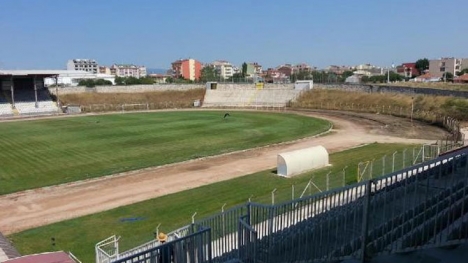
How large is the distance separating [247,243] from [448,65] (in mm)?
208776

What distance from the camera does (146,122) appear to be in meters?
61.4

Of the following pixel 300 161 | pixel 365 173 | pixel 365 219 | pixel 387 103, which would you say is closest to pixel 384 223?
pixel 365 219

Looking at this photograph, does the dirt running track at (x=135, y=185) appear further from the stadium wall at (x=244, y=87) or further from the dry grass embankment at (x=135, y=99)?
the dry grass embankment at (x=135, y=99)

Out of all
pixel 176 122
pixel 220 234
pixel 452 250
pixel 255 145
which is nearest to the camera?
pixel 452 250

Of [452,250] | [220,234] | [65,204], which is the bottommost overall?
[65,204]

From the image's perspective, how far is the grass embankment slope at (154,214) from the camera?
18281 mm

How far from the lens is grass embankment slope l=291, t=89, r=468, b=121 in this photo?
53.9 metres

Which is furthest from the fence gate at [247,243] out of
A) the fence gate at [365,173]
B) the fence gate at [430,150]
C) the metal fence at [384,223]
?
the fence gate at [430,150]

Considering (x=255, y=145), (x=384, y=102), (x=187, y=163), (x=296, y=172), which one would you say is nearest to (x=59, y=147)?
(x=187, y=163)

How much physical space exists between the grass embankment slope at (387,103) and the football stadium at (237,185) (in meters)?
0.69

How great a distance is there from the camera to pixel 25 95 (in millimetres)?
84938

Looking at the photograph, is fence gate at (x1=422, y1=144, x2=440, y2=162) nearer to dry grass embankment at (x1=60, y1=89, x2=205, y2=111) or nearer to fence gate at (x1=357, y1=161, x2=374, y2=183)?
fence gate at (x1=357, y1=161, x2=374, y2=183)

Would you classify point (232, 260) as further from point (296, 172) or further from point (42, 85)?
point (42, 85)

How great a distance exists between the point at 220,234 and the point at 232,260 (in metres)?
3.36
